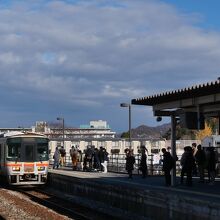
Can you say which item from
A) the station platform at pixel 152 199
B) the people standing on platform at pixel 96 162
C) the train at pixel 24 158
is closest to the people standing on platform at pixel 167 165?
the station platform at pixel 152 199

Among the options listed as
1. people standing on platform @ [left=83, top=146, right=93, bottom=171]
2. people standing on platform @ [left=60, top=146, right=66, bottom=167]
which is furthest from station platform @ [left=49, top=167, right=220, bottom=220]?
people standing on platform @ [left=60, top=146, right=66, bottom=167]

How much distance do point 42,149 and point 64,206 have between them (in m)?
8.17

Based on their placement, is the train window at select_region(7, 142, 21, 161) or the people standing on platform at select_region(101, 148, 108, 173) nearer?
the train window at select_region(7, 142, 21, 161)

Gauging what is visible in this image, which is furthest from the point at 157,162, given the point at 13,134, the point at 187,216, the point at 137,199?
the point at 187,216

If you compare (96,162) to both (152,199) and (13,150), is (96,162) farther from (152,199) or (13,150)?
(152,199)

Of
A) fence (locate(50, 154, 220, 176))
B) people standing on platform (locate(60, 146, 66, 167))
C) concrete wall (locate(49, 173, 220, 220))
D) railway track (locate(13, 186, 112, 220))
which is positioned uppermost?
people standing on platform (locate(60, 146, 66, 167))

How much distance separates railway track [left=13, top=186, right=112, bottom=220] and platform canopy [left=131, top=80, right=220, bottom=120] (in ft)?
15.3

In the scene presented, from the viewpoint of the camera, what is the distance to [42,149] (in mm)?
→ 29375

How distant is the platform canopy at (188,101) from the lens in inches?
685

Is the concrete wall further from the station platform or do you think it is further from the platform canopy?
the platform canopy

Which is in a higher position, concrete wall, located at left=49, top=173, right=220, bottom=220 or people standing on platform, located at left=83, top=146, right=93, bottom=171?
people standing on platform, located at left=83, top=146, right=93, bottom=171

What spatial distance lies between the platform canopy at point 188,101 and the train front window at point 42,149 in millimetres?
8917

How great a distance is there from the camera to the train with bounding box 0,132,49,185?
28.4m

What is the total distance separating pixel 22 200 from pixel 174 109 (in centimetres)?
778
